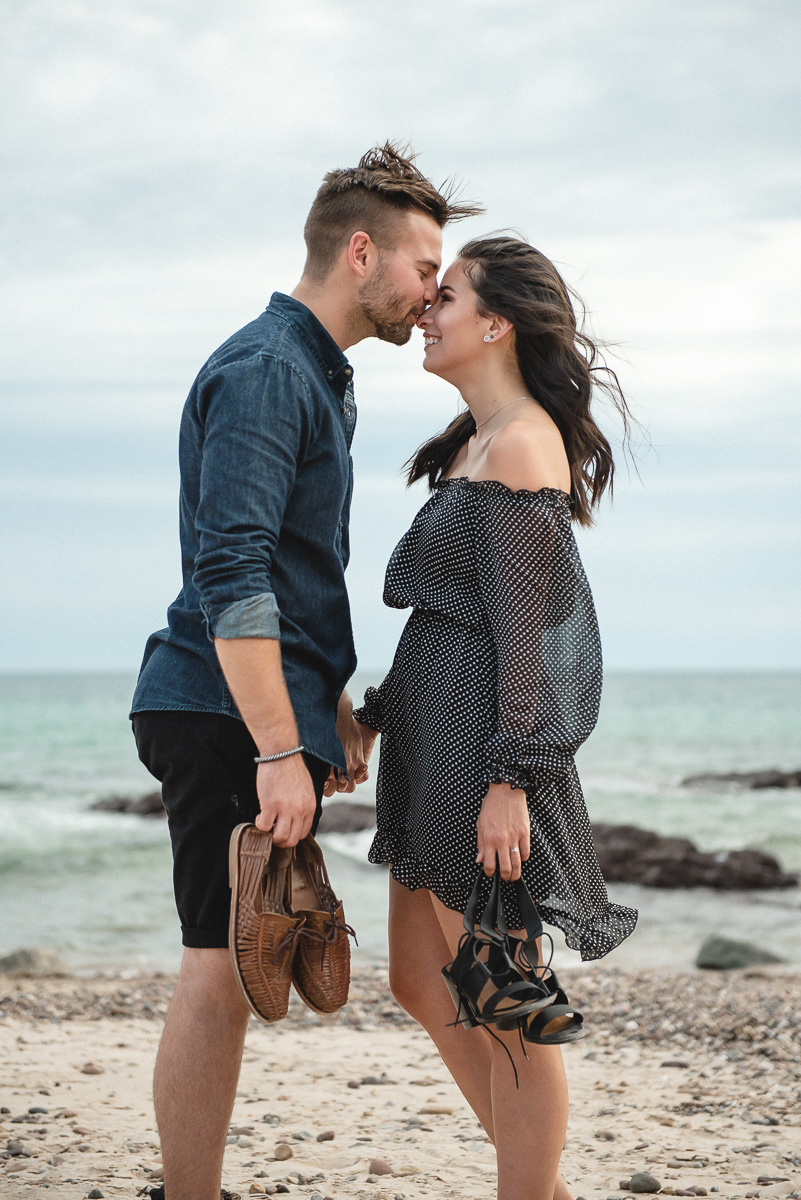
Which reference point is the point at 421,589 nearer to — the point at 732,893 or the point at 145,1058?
the point at 145,1058

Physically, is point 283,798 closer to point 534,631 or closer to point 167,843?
point 534,631

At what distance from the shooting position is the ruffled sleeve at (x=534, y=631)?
2.51m

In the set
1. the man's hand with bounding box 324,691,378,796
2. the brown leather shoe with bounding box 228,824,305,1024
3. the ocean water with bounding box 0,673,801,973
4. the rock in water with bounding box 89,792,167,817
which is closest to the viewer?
the brown leather shoe with bounding box 228,824,305,1024

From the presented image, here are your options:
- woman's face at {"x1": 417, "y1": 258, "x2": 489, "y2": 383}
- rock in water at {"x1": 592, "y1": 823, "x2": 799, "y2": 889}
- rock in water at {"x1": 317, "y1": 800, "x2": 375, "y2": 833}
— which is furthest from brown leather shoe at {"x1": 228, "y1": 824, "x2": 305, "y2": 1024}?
rock in water at {"x1": 317, "y1": 800, "x2": 375, "y2": 833}

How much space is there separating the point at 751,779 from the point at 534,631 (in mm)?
23031

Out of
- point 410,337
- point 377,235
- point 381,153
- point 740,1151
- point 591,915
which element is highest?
point 381,153

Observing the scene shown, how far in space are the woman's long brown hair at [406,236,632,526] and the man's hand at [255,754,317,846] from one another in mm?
1059

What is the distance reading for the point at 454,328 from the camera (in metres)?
2.91

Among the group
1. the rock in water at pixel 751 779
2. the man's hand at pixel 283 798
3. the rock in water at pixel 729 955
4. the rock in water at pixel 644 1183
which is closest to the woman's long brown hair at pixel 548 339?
the man's hand at pixel 283 798

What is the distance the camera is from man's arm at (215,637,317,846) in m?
2.50

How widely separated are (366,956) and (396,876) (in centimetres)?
567

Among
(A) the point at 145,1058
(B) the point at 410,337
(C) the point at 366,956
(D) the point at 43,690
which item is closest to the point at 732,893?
(C) the point at 366,956

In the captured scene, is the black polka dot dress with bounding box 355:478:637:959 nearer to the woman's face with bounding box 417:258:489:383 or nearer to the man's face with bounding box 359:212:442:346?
the woman's face with bounding box 417:258:489:383

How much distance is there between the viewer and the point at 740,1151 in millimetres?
3693
